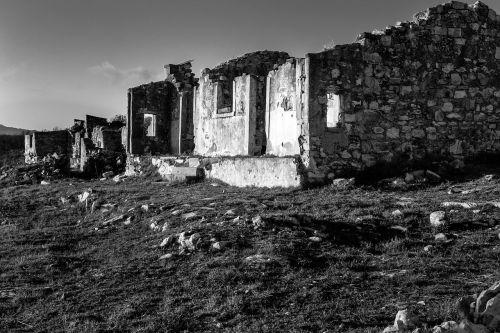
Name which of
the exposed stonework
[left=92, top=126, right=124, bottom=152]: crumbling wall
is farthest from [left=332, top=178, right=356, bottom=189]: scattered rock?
[left=92, top=126, right=124, bottom=152]: crumbling wall

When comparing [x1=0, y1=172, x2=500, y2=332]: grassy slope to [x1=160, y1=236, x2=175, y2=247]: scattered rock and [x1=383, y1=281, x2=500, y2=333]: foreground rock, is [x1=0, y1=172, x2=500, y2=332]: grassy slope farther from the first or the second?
[x1=383, y1=281, x2=500, y2=333]: foreground rock

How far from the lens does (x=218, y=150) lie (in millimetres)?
19078

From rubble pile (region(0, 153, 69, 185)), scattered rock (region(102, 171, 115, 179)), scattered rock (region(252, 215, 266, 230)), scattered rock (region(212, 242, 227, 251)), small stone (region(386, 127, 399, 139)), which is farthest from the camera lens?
rubble pile (region(0, 153, 69, 185))

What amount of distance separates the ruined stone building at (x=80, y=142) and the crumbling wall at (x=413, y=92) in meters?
12.9

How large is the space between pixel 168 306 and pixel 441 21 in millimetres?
10298

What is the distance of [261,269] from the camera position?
698cm

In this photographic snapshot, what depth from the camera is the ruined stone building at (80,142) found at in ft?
77.8

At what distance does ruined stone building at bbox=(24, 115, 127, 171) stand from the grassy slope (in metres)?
13.0

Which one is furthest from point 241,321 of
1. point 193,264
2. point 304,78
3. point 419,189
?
point 304,78

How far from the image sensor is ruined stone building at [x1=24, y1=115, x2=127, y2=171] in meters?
23.7

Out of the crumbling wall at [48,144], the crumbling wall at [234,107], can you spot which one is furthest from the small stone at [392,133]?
the crumbling wall at [48,144]

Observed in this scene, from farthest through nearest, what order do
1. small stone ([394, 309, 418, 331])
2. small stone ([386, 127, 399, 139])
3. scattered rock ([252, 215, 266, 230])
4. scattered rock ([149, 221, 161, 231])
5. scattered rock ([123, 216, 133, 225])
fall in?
small stone ([386, 127, 399, 139]), scattered rock ([123, 216, 133, 225]), scattered rock ([149, 221, 161, 231]), scattered rock ([252, 215, 266, 230]), small stone ([394, 309, 418, 331])

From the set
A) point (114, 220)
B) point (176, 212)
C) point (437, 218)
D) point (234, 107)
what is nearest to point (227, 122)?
point (234, 107)

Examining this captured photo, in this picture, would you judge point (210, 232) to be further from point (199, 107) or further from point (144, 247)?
point (199, 107)
